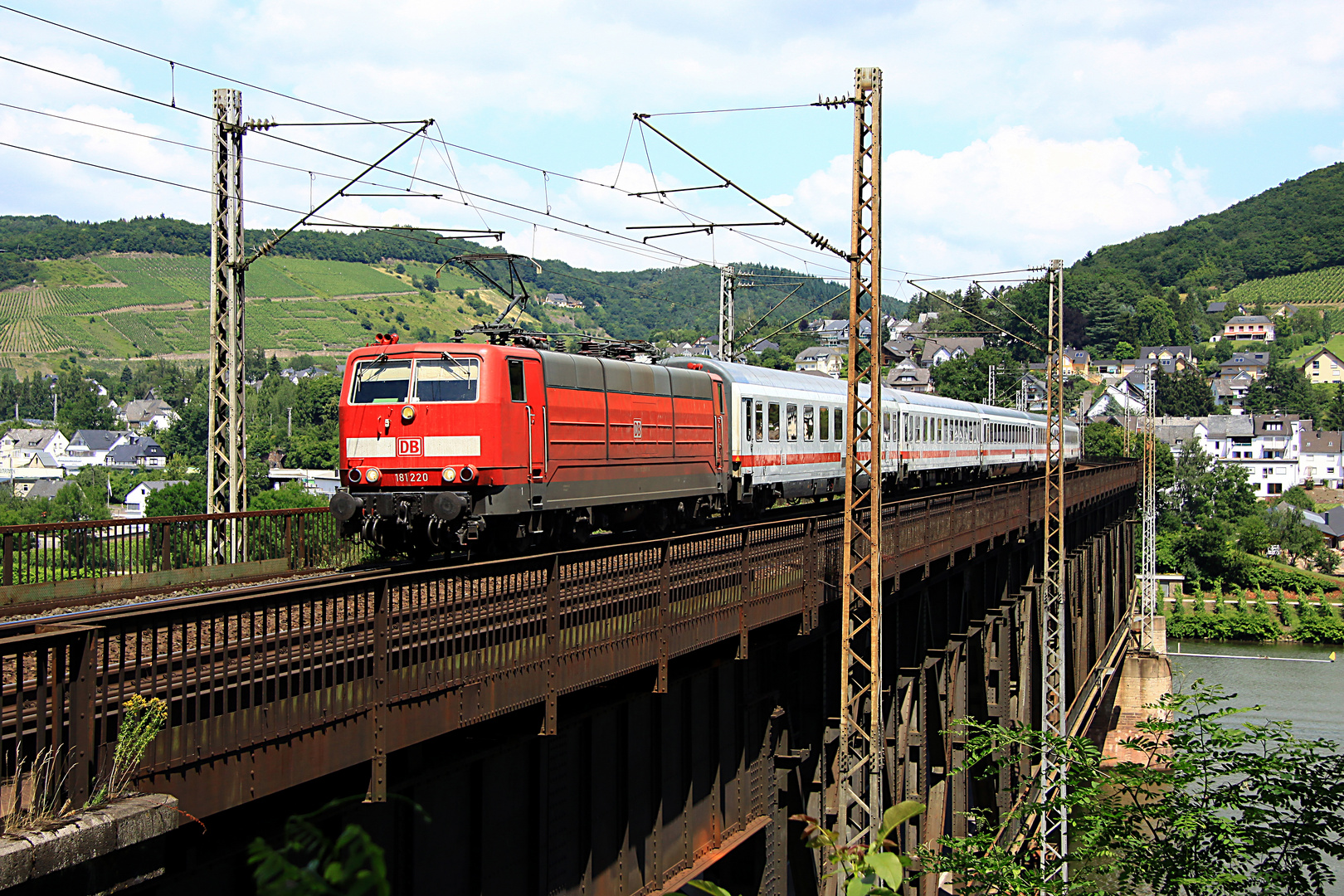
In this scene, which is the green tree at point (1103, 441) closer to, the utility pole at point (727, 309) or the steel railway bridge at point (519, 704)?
the utility pole at point (727, 309)

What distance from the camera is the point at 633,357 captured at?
20312 millimetres

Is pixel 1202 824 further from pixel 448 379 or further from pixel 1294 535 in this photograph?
pixel 1294 535

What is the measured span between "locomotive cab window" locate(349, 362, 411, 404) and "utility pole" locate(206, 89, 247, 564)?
230 centimetres

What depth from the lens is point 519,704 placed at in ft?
28.6

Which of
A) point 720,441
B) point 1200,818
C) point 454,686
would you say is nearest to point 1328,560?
point 720,441

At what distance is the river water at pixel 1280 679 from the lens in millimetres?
56812

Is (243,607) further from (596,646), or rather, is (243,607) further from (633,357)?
(633,357)

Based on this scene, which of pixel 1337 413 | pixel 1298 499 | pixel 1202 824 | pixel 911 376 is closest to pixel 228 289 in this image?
pixel 1202 824

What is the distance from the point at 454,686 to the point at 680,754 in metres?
5.40

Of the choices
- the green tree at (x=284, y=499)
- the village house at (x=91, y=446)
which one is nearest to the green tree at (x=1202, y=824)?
the green tree at (x=284, y=499)

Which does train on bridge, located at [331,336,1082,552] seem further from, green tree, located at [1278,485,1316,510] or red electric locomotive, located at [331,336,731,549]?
green tree, located at [1278,485,1316,510]

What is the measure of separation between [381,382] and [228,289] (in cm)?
337

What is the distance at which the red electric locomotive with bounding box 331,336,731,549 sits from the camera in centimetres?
1521

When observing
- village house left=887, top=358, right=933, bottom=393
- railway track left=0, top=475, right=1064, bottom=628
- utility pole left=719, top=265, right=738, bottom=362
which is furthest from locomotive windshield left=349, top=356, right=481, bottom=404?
village house left=887, top=358, right=933, bottom=393
